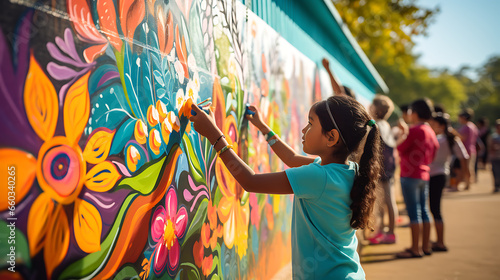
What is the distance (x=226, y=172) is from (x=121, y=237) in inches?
46.7

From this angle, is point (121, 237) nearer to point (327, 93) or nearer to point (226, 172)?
point (226, 172)

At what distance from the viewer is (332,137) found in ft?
6.82

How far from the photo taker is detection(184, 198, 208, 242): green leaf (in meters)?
2.31

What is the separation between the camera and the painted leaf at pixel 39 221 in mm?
1301

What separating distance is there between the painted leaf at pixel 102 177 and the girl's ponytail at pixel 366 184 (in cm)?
122

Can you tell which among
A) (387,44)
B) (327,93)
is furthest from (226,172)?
(387,44)

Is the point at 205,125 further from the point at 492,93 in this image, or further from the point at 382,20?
the point at 492,93

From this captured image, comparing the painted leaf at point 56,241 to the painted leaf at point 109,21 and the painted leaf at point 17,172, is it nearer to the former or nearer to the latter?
the painted leaf at point 17,172

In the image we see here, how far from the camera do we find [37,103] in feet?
4.33

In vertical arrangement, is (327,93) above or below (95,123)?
above

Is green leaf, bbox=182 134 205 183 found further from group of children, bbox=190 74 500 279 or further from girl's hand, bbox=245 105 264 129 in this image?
girl's hand, bbox=245 105 264 129

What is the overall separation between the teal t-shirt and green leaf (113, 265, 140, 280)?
861mm

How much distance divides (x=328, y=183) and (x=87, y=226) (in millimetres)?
1147

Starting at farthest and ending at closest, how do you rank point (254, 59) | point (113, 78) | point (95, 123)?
point (254, 59)
point (113, 78)
point (95, 123)
